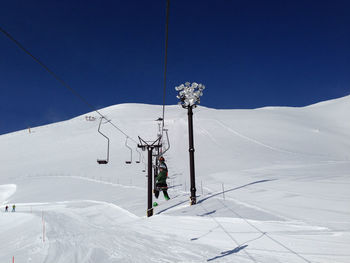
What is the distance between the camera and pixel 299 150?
4228cm

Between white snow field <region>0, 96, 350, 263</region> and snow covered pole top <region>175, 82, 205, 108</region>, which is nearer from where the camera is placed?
white snow field <region>0, 96, 350, 263</region>

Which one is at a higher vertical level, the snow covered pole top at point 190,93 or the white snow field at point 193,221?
the snow covered pole top at point 190,93

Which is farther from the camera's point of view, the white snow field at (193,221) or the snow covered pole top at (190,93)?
the snow covered pole top at (190,93)

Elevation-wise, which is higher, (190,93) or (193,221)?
(190,93)

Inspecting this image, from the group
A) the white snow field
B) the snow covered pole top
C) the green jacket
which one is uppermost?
the snow covered pole top

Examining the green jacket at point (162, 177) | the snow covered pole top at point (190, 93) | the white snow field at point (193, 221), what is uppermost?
the snow covered pole top at point (190, 93)

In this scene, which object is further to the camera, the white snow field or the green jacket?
the green jacket

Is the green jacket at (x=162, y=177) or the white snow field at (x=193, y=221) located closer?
the white snow field at (x=193, y=221)

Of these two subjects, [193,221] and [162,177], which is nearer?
[193,221]

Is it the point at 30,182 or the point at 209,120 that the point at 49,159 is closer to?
the point at 30,182

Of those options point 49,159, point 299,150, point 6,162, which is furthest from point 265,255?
point 6,162

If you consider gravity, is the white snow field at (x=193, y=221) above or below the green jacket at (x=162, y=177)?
below

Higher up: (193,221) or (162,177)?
(162,177)

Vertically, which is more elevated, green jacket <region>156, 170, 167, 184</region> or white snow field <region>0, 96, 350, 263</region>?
green jacket <region>156, 170, 167, 184</region>
